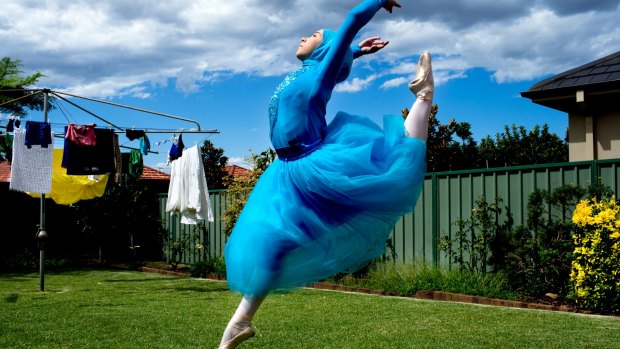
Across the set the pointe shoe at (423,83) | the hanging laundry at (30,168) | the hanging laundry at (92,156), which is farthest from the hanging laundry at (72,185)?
the pointe shoe at (423,83)

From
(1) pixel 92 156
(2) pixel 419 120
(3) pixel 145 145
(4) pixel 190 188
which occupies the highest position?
(3) pixel 145 145

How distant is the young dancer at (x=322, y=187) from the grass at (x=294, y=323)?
1723 millimetres

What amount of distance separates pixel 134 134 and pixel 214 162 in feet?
58.7

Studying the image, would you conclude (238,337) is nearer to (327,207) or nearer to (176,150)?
(327,207)

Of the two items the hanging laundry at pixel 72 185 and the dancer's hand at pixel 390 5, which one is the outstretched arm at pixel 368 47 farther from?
the hanging laundry at pixel 72 185

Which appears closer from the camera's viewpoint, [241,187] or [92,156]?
[92,156]

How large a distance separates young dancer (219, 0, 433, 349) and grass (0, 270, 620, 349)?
172 cm

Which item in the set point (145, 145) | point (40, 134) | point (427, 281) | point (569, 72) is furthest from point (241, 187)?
point (569, 72)

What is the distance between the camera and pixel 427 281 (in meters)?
8.73

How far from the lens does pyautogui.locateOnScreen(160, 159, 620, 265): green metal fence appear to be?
8.00m

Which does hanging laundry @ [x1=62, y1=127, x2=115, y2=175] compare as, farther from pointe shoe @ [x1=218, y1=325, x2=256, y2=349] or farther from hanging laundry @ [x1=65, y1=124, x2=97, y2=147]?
pointe shoe @ [x1=218, y1=325, x2=256, y2=349]

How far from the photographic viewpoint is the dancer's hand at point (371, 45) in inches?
147

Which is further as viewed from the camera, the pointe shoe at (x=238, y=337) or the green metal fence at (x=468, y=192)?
the green metal fence at (x=468, y=192)

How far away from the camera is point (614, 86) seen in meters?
9.77
